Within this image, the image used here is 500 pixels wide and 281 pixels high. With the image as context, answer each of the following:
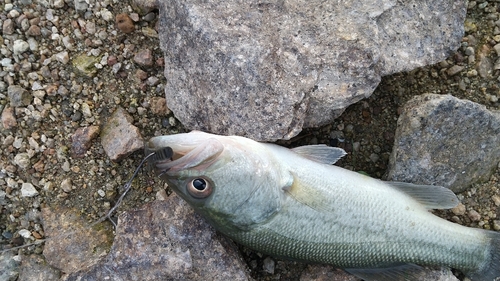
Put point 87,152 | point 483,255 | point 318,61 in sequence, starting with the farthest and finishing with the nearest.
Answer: point 87,152 < point 483,255 < point 318,61

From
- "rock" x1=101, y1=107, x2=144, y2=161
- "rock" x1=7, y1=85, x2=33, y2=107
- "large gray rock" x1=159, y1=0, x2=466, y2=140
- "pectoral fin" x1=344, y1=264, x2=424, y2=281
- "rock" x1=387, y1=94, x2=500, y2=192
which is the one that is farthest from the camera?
"rock" x1=7, y1=85, x2=33, y2=107

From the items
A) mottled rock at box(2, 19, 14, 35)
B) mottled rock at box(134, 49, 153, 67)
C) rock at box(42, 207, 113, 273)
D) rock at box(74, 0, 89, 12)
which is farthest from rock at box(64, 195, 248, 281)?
mottled rock at box(2, 19, 14, 35)

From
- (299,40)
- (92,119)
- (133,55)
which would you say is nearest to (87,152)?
(92,119)

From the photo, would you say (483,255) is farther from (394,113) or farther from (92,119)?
(92,119)

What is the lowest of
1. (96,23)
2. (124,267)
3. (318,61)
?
(124,267)

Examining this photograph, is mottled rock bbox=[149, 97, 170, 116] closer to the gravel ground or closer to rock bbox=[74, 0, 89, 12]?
the gravel ground

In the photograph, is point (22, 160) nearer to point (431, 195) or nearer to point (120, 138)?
point (120, 138)
